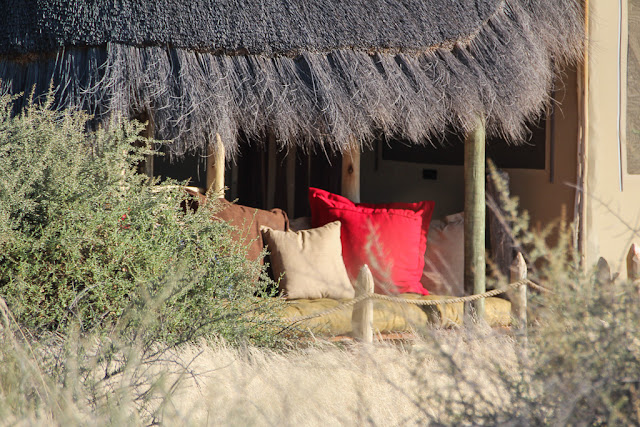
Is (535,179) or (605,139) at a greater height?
(605,139)

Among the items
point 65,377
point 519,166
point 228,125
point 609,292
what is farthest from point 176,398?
point 519,166

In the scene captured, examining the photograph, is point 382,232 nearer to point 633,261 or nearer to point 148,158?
point 148,158

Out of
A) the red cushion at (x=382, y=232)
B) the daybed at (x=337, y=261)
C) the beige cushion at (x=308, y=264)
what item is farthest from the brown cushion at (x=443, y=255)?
the beige cushion at (x=308, y=264)

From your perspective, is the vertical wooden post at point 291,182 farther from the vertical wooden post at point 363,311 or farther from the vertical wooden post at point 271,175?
the vertical wooden post at point 363,311

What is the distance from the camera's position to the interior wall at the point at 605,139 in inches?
227

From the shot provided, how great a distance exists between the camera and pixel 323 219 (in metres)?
5.68

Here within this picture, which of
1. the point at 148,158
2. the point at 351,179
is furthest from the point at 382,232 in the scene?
the point at 148,158

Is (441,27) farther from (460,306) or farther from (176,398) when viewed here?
(176,398)

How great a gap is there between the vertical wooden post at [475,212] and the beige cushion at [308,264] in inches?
32.9

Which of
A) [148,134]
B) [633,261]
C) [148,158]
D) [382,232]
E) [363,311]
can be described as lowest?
[363,311]

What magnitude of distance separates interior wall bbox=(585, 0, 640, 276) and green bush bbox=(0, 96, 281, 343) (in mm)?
2917

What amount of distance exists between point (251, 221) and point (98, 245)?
147cm

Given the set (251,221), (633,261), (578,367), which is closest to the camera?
(578,367)

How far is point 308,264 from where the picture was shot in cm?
513
